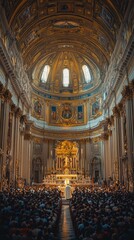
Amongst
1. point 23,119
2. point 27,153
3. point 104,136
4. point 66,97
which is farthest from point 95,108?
point 27,153

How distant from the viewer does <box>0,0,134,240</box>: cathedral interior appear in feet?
77.8

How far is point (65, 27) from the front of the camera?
34.7 m

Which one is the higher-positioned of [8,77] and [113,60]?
[113,60]

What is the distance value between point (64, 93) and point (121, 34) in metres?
21.0

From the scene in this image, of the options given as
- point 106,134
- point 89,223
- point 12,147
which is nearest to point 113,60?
point 106,134

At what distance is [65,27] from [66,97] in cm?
1415

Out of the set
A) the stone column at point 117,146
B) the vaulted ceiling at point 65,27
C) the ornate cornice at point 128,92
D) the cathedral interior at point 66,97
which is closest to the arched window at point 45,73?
the cathedral interior at point 66,97

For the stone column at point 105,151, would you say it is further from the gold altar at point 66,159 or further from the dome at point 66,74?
the dome at point 66,74

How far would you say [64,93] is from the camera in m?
45.6

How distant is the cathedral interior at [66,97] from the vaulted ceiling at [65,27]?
0.45 feet

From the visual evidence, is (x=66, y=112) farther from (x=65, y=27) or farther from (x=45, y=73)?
(x=65, y=27)

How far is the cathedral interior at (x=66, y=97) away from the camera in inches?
933

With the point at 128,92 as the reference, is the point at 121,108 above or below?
below

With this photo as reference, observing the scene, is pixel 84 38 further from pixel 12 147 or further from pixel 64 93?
pixel 12 147
